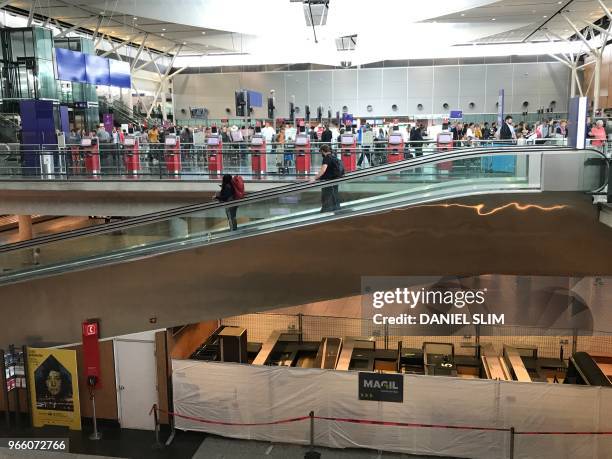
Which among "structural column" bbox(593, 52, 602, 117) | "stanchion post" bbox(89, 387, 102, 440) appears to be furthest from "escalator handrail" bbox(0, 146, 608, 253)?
"structural column" bbox(593, 52, 602, 117)

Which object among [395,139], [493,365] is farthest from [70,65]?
[493,365]

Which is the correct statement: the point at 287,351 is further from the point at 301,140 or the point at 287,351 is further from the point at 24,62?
the point at 24,62

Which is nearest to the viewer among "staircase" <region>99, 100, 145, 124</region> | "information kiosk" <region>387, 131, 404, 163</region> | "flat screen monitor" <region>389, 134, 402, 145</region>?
"information kiosk" <region>387, 131, 404, 163</region>

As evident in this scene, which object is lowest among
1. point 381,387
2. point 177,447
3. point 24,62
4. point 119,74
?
point 177,447

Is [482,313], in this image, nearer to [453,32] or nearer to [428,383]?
[428,383]

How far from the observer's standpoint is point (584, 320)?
12.5 meters

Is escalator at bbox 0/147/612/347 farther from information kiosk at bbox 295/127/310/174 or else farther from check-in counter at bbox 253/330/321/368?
information kiosk at bbox 295/127/310/174

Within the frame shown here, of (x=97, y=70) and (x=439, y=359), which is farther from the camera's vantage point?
(x=97, y=70)

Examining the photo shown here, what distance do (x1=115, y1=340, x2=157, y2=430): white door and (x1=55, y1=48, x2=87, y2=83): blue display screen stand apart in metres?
16.3

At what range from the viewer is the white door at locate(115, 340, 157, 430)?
1109cm

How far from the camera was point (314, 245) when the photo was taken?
8.70m

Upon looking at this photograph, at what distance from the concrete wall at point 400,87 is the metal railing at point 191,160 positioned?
101 ft

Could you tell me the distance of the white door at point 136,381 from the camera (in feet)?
36.4

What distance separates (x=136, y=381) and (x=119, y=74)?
21.7m
